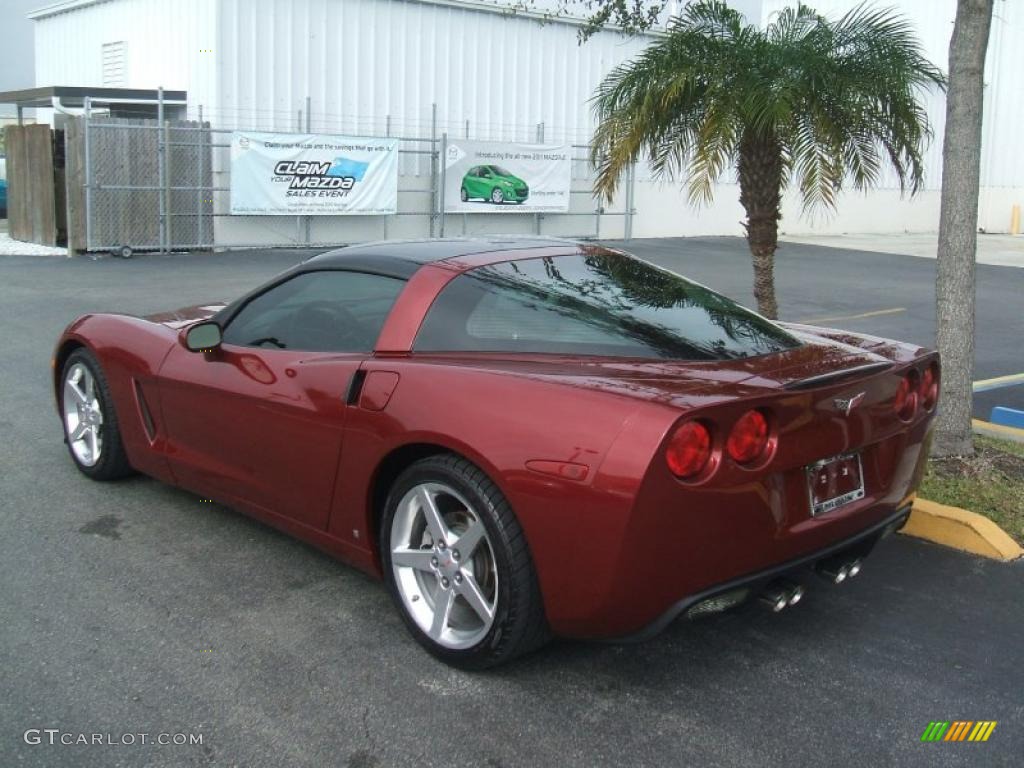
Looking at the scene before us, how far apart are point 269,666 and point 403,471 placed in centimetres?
80

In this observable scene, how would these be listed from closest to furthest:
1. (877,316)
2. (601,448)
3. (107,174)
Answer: (601,448) < (877,316) < (107,174)

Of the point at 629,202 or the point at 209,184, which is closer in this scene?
the point at 209,184

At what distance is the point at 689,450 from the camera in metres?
3.26

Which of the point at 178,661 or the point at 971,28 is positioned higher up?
the point at 971,28

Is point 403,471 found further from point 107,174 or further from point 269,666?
point 107,174

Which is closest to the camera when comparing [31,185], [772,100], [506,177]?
[772,100]

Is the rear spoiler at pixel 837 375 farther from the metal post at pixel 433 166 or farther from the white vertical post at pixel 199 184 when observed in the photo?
the metal post at pixel 433 166

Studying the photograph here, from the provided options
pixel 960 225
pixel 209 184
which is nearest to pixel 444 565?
pixel 960 225

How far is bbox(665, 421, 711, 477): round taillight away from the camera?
126 inches

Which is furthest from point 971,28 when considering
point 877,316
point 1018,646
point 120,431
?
point 877,316

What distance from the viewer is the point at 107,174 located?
18438mm

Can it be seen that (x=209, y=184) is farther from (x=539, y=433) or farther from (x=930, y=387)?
(x=539, y=433)

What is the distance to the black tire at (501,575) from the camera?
11.4 ft

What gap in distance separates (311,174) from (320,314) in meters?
Answer: 16.1
